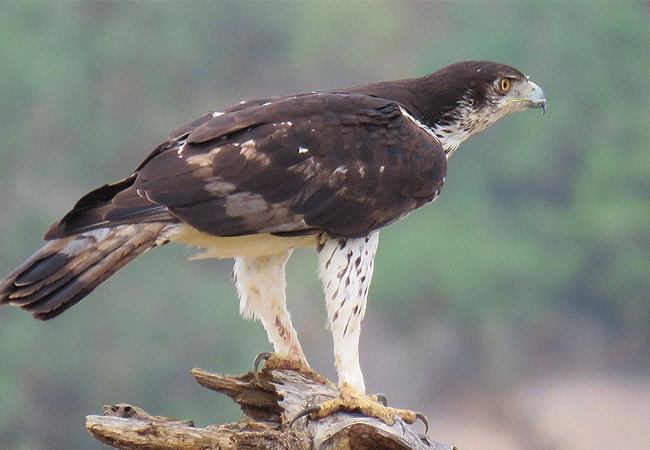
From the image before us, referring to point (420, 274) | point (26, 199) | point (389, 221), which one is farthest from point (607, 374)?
point (389, 221)

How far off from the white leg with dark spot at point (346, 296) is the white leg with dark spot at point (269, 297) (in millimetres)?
544

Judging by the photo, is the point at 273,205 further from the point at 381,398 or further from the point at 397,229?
the point at 397,229

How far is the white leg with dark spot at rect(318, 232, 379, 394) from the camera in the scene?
224 inches

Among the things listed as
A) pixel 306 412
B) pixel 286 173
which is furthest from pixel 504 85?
pixel 306 412

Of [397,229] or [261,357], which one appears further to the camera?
[397,229]

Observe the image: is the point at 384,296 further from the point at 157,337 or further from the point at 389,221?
the point at 389,221

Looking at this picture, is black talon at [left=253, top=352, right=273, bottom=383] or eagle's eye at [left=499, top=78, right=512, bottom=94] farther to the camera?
eagle's eye at [left=499, top=78, right=512, bottom=94]

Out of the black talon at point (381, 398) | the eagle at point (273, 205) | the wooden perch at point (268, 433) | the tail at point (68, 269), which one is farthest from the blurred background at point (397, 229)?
the tail at point (68, 269)

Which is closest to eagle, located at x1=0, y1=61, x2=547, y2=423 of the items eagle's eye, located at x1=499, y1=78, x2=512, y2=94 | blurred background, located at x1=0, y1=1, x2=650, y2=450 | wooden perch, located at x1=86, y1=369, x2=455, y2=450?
wooden perch, located at x1=86, y1=369, x2=455, y2=450

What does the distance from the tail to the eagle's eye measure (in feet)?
7.81

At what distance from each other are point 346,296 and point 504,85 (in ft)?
5.67

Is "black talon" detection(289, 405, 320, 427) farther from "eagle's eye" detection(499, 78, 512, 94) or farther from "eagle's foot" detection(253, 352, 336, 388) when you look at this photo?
"eagle's eye" detection(499, 78, 512, 94)

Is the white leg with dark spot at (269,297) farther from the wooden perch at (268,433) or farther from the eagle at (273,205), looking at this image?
the wooden perch at (268,433)

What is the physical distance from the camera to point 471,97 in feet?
21.3
